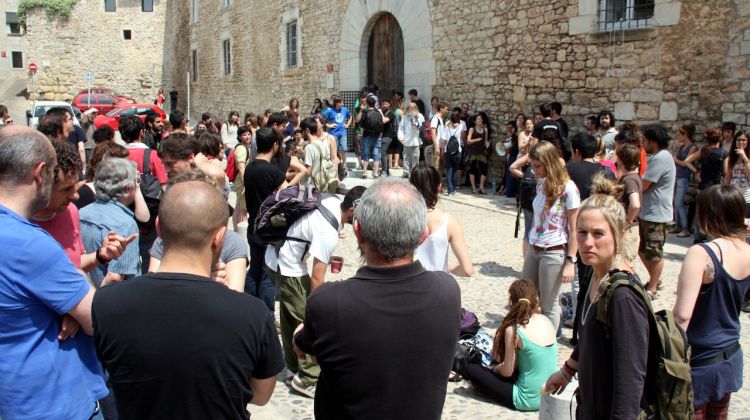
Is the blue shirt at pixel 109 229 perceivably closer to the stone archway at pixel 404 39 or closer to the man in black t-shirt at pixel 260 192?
the man in black t-shirt at pixel 260 192

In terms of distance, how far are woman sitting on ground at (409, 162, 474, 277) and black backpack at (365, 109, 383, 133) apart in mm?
8634

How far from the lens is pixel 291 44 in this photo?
19.8 metres

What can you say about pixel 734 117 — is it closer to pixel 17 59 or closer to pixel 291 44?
pixel 291 44

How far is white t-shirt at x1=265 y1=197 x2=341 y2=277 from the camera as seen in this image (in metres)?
4.02

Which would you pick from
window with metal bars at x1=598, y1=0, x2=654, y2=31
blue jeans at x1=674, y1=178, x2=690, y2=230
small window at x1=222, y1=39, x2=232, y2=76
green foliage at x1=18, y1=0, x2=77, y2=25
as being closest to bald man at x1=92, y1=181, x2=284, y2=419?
blue jeans at x1=674, y1=178, x2=690, y2=230

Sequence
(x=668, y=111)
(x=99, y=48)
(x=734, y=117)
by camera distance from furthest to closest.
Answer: (x=99, y=48)
(x=668, y=111)
(x=734, y=117)

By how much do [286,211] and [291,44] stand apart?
1663 cm

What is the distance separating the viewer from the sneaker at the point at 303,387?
4246 millimetres

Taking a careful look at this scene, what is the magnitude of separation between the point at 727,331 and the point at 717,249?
13.9 inches

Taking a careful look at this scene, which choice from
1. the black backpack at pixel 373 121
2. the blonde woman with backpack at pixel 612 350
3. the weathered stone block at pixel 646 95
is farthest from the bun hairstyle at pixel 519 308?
the black backpack at pixel 373 121

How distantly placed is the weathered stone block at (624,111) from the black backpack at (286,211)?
272 inches

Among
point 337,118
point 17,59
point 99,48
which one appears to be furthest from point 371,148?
point 17,59

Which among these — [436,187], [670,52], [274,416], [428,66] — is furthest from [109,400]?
[428,66]

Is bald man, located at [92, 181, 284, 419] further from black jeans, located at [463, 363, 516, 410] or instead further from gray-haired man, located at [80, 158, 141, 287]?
black jeans, located at [463, 363, 516, 410]
